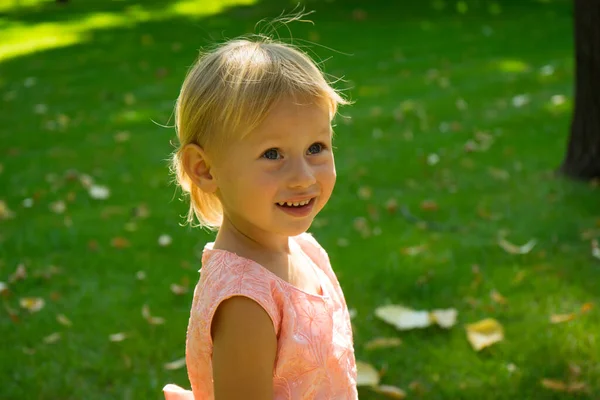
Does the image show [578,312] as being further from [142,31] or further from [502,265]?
[142,31]

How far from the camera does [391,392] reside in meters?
2.96

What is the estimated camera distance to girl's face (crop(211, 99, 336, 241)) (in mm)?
1816

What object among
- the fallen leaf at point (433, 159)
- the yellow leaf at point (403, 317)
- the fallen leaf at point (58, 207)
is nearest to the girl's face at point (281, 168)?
the yellow leaf at point (403, 317)

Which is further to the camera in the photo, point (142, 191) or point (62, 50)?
point (62, 50)

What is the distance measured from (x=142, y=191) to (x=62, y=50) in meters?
6.22

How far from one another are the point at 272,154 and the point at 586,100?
12.1ft

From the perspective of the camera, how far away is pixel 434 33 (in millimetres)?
10828

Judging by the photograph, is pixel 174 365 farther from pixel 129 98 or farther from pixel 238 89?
pixel 129 98

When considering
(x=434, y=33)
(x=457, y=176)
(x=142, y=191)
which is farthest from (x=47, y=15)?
(x=457, y=176)

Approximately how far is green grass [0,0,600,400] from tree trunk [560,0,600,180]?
17cm

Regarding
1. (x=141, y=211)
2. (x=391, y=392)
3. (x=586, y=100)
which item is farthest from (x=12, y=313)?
(x=586, y=100)

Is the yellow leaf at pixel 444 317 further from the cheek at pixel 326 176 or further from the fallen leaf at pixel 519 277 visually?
the cheek at pixel 326 176

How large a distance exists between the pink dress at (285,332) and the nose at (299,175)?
0.20 m

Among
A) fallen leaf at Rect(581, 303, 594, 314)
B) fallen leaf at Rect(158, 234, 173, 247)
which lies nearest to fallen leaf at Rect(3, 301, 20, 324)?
fallen leaf at Rect(158, 234, 173, 247)
